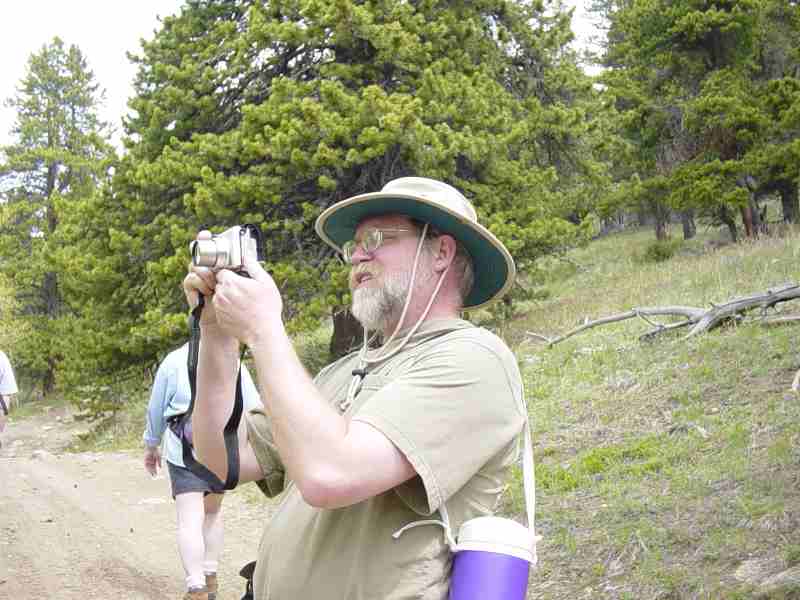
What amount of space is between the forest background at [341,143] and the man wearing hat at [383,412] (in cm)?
1047

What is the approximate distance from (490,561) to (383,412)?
414 millimetres

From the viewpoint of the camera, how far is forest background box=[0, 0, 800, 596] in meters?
13.6

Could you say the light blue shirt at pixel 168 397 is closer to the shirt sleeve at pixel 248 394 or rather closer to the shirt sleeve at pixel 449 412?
the shirt sleeve at pixel 248 394

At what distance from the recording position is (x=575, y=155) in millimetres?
16750

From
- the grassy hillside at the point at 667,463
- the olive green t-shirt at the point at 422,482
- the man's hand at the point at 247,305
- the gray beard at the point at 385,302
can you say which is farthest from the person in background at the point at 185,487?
the man's hand at the point at 247,305

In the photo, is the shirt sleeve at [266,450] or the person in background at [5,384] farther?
the person in background at [5,384]

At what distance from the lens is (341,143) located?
13898 mm

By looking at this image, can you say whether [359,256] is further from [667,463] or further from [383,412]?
[667,463]

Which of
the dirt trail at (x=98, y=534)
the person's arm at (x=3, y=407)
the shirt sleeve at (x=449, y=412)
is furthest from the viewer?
the person's arm at (x=3, y=407)

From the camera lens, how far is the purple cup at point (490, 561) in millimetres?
1946

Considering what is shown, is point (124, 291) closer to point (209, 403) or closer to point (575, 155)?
point (575, 155)

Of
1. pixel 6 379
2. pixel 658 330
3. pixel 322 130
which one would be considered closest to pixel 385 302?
pixel 6 379

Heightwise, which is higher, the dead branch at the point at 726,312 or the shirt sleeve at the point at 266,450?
the shirt sleeve at the point at 266,450

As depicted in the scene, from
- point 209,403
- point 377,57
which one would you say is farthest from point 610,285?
point 209,403
